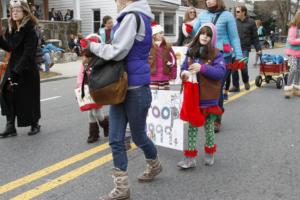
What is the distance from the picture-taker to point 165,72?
614cm

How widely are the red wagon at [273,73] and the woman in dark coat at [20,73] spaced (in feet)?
21.6

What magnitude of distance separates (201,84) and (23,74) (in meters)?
2.80

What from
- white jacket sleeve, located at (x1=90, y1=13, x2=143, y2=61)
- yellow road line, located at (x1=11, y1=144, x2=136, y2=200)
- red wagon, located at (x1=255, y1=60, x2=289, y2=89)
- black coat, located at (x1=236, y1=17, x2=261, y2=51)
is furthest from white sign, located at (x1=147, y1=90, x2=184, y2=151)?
red wagon, located at (x1=255, y1=60, x2=289, y2=89)

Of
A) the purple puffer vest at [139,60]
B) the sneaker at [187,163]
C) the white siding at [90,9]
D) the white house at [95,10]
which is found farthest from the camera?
the white siding at [90,9]

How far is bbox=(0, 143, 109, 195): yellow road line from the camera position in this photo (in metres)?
4.37

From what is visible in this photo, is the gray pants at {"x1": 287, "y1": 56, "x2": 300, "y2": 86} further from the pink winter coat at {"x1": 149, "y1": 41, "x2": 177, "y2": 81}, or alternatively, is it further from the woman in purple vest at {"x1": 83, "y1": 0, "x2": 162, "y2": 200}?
the woman in purple vest at {"x1": 83, "y1": 0, "x2": 162, "y2": 200}

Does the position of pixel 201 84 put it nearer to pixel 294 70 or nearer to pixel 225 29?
pixel 225 29

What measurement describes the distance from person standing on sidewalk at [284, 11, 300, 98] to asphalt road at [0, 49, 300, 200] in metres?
2.14

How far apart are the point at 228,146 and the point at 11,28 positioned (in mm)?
3289

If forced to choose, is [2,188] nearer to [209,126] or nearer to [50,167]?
[50,167]

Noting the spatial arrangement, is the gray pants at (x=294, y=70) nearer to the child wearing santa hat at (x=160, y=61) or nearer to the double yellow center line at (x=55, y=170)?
the child wearing santa hat at (x=160, y=61)

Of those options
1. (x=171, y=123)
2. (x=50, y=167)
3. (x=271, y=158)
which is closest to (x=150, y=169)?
(x=171, y=123)

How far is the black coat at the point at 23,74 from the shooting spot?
6051mm

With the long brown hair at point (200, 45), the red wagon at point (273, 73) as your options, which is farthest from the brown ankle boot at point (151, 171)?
the red wagon at point (273, 73)
